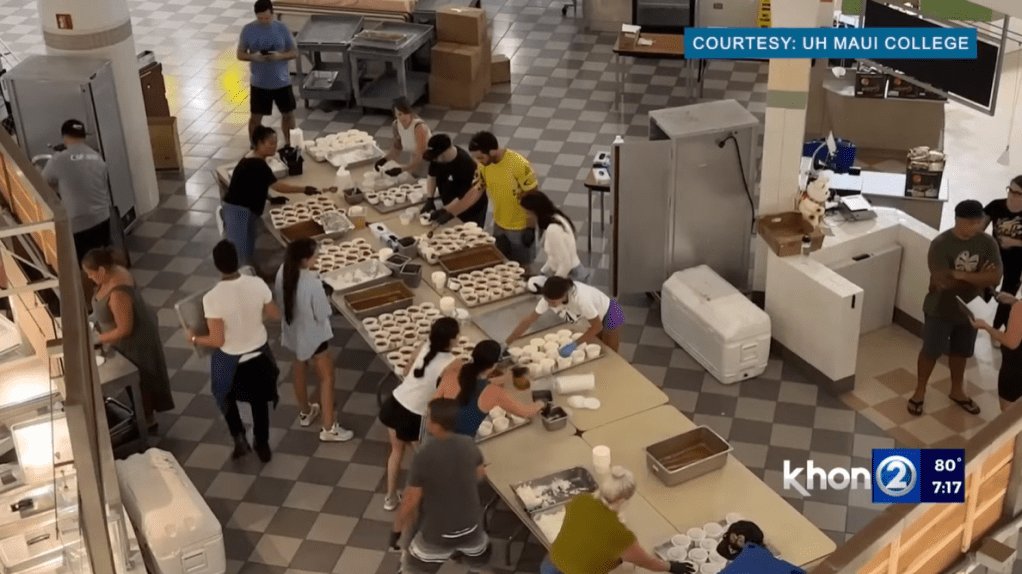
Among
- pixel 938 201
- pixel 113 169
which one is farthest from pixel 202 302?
pixel 938 201

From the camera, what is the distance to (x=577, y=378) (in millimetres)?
7605

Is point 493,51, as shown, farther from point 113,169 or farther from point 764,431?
point 764,431

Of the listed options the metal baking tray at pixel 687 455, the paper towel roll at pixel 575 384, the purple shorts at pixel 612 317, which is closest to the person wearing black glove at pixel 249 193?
the purple shorts at pixel 612 317

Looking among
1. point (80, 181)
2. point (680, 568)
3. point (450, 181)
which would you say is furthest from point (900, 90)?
point (80, 181)

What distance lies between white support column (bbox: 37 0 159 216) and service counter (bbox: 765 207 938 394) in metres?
6.04

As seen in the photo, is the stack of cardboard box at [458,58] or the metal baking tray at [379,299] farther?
the stack of cardboard box at [458,58]

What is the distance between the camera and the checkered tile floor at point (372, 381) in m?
7.98

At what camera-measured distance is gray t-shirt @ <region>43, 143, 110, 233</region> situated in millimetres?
9812

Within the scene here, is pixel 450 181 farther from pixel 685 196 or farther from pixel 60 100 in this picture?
pixel 60 100

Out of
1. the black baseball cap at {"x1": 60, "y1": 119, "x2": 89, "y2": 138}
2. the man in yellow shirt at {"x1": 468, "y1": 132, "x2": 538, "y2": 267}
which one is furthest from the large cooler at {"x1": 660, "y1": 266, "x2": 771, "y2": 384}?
the black baseball cap at {"x1": 60, "y1": 119, "x2": 89, "y2": 138}

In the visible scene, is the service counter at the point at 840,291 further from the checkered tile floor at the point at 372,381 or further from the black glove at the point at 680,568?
the black glove at the point at 680,568

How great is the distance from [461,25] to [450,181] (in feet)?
14.4

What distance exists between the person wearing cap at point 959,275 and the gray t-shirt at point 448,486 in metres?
3.66

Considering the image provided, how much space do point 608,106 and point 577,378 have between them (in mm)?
6977
